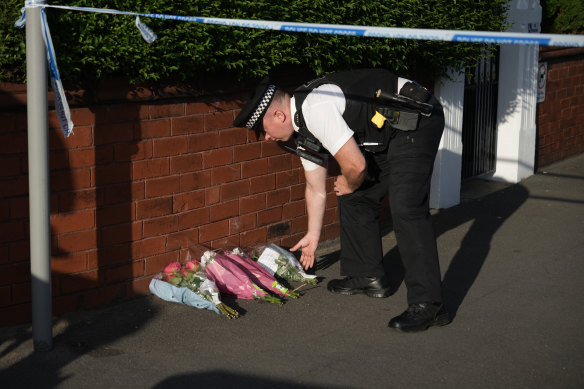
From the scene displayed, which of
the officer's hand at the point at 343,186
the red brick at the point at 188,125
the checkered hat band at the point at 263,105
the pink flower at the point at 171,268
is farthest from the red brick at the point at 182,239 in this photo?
the officer's hand at the point at 343,186

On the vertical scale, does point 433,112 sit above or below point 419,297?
above

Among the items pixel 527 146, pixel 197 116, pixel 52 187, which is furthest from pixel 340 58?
pixel 527 146

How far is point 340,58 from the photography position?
6004 mm

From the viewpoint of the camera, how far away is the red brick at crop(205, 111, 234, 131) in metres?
5.32

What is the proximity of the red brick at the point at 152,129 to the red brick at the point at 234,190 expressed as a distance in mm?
655

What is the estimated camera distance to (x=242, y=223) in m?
5.70

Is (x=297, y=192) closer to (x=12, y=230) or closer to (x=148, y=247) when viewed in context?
(x=148, y=247)

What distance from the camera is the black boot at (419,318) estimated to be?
4660mm

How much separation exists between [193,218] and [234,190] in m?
0.40

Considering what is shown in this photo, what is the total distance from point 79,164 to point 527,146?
5.97 metres

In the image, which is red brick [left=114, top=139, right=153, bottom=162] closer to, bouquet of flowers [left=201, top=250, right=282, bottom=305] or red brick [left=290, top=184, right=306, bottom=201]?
bouquet of flowers [left=201, top=250, right=282, bottom=305]

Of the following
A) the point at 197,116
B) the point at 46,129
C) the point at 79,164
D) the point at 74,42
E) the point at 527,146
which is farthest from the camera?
the point at 527,146

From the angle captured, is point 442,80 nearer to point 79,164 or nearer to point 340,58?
point 340,58

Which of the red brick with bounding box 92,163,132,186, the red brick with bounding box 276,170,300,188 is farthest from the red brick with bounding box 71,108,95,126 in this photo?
the red brick with bounding box 276,170,300,188
